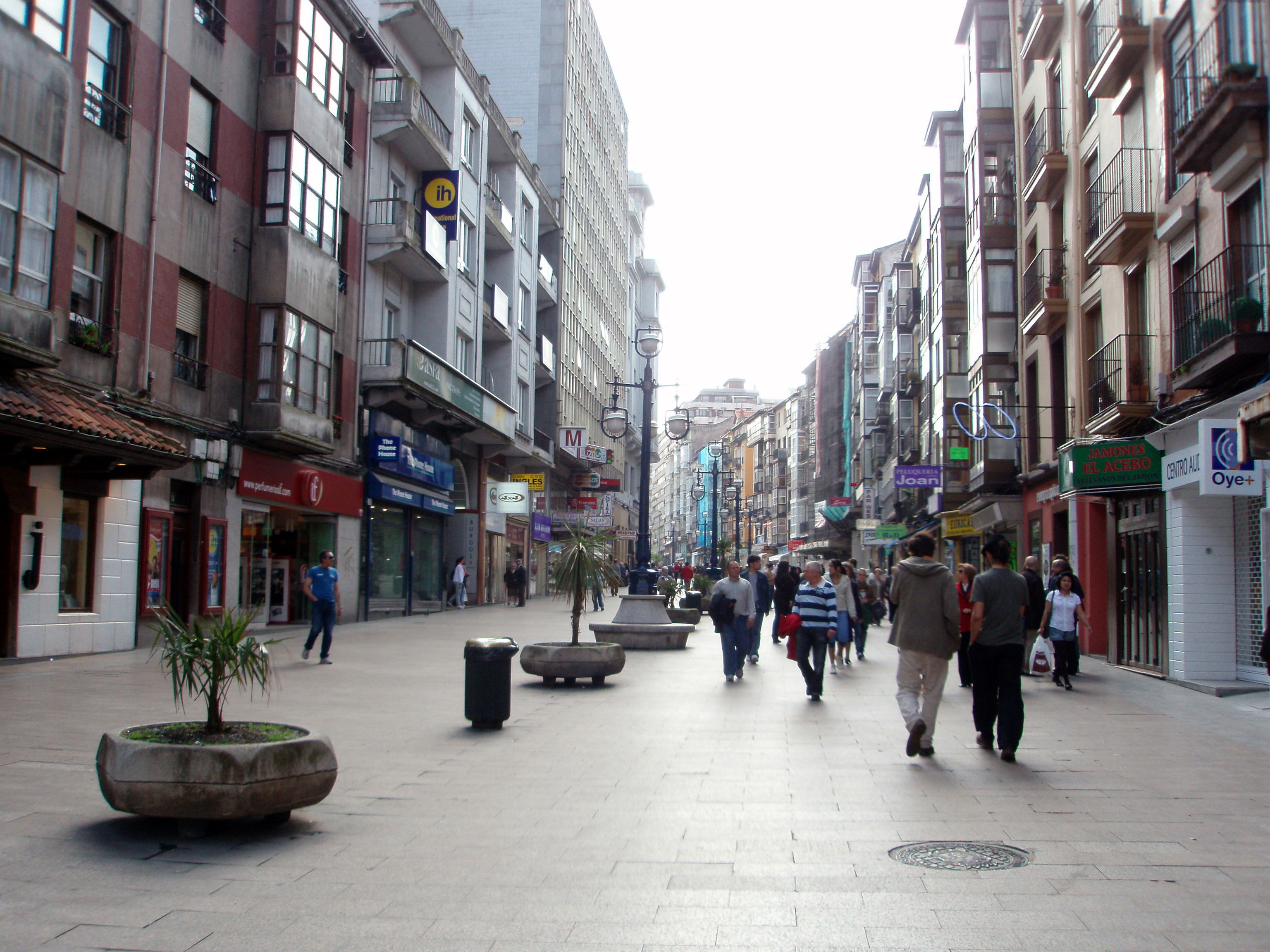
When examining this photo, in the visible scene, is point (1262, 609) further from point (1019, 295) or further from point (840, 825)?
point (1019, 295)

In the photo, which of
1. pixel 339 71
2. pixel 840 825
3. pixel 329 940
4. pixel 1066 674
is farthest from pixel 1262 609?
pixel 339 71

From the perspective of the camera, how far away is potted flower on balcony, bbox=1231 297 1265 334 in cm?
1291

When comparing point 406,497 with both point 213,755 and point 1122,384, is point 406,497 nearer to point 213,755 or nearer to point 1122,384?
point 1122,384

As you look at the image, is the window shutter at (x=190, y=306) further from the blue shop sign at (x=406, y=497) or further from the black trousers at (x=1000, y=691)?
the black trousers at (x=1000, y=691)

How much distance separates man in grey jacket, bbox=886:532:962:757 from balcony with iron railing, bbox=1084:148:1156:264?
35.1 ft

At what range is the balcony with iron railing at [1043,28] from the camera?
2295 cm

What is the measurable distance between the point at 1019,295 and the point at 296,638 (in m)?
18.4

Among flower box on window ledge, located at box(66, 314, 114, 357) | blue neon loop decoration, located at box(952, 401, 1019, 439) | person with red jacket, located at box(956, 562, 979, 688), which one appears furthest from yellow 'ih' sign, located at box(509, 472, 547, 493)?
person with red jacket, located at box(956, 562, 979, 688)

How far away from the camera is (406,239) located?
27828 millimetres

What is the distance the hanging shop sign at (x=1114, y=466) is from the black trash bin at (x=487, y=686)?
10.2 metres

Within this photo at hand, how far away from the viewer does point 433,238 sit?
1212 inches

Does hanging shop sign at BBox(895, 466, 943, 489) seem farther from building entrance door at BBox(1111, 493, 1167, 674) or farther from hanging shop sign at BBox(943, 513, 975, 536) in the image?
building entrance door at BBox(1111, 493, 1167, 674)

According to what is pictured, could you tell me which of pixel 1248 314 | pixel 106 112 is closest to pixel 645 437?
pixel 106 112

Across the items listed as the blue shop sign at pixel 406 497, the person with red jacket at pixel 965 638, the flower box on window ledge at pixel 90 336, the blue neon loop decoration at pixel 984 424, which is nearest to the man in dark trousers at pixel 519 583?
the blue shop sign at pixel 406 497
